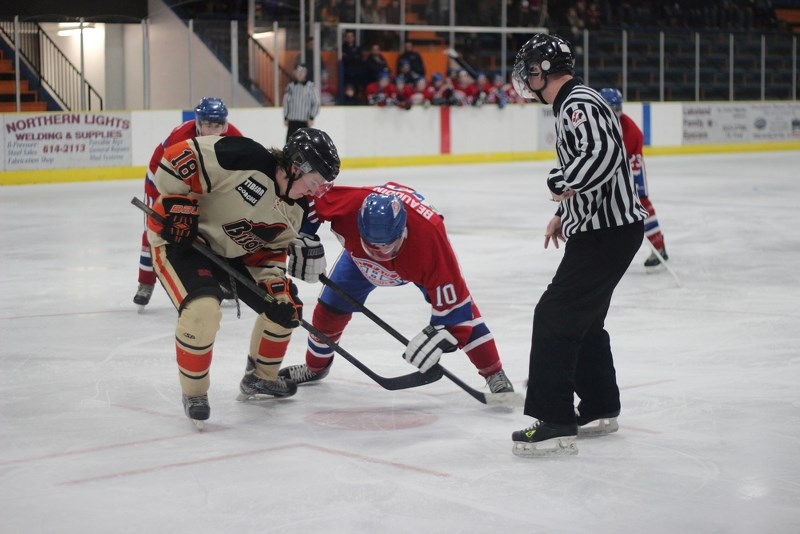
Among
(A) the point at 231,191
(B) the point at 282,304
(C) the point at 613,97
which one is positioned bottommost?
(B) the point at 282,304

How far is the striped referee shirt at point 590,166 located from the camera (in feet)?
11.3

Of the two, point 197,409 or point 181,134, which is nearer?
point 197,409

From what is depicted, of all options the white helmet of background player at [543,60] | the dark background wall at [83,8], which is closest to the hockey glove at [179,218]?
the white helmet of background player at [543,60]

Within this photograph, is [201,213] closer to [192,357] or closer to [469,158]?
[192,357]

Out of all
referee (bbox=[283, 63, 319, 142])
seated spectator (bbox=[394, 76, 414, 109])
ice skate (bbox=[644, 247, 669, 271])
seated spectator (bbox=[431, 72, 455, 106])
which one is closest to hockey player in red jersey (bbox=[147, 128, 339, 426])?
ice skate (bbox=[644, 247, 669, 271])

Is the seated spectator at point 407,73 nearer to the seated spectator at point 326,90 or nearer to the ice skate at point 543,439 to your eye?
the seated spectator at point 326,90

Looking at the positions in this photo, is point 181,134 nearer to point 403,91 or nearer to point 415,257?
point 415,257

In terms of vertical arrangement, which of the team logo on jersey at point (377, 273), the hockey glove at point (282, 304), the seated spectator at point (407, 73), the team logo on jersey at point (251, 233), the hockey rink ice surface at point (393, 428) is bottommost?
the hockey rink ice surface at point (393, 428)

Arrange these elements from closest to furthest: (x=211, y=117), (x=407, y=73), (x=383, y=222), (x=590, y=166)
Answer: (x=590, y=166) → (x=383, y=222) → (x=211, y=117) → (x=407, y=73)

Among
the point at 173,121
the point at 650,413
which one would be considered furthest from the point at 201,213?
the point at 173,121

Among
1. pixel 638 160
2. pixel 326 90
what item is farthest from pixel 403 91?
pixel 638 160

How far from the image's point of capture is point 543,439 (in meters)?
3.59

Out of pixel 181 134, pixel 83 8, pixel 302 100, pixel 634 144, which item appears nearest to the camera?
pixel 181 134

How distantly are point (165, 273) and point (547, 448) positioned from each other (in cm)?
136
